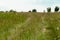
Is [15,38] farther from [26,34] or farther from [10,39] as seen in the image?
[26,34]

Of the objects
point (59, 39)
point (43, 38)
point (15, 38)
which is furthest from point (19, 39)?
point (59, 39)

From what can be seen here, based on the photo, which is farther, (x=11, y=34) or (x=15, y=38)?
(x=11, y=34)

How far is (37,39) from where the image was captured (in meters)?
25.1

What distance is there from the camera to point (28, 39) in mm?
26094

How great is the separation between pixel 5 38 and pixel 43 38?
154 inches

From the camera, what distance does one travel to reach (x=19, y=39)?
26172mm

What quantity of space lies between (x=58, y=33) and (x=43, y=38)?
11.5 feet

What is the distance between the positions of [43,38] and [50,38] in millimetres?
828

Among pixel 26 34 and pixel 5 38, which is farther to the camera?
pixel 26 34

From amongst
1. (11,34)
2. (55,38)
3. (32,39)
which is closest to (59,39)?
(55,38)

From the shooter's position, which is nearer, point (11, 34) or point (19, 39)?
point (19, 39)

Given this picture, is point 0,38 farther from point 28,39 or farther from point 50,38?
point 50,38

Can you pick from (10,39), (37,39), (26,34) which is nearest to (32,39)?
(37,39)

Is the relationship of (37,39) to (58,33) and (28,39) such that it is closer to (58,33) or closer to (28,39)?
(28,39)
